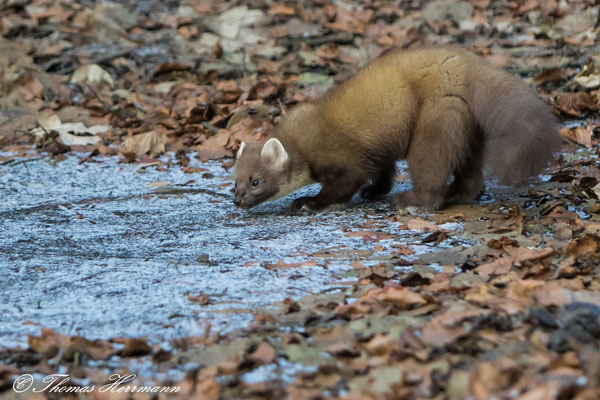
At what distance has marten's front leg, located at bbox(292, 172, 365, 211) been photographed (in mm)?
5535

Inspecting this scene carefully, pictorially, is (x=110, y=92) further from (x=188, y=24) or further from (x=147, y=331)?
(x=147, y=331)

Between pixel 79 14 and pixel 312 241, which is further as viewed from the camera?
pixel 79 14

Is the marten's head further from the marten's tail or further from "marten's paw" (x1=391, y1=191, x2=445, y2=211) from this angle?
the marten's tail

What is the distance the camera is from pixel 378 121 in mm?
5359

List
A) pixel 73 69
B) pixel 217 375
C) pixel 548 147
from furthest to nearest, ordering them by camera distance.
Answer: pixel 73 69 < pixel 548 147 < pixel 217 375

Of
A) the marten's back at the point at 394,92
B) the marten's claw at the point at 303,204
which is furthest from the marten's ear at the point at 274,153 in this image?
the marten's back at the point at 394,92

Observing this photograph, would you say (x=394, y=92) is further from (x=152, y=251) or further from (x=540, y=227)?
(x=152, y=251)

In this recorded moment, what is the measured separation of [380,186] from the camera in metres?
6.02

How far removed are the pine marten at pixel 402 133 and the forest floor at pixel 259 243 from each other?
26cm

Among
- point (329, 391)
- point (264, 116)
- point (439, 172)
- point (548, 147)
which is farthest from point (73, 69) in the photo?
point (329, 391)

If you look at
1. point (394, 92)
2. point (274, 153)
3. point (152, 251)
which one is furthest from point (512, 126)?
point (152, 251)

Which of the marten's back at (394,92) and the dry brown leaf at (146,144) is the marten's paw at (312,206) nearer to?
the marten's back at (394,92)

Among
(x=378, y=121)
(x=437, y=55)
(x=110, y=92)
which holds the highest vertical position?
(x=437, y=55)

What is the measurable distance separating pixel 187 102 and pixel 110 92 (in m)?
1.17
